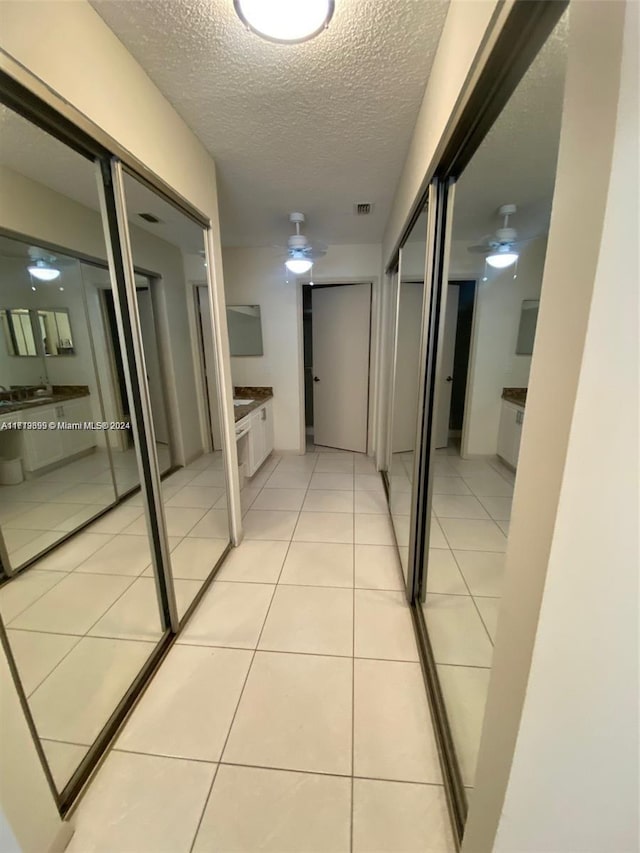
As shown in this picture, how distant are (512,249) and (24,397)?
11.0 feet

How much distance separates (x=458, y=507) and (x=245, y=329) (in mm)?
3142

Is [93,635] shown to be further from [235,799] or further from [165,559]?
[235,799]

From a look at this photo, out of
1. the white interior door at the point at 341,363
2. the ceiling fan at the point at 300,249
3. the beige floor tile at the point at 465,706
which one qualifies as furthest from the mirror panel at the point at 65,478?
the white interior door at the point at 341,363

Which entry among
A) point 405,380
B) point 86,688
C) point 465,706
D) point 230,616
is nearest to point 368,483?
point 405,380

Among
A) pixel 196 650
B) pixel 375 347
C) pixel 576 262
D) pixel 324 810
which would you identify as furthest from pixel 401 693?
pixel 375 347

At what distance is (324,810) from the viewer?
104 cm

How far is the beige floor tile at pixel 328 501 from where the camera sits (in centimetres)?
289

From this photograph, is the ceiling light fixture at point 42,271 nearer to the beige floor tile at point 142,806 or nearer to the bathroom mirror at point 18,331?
the bathroom mirror at point 18,331

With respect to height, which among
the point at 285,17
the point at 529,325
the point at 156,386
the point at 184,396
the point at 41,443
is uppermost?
the point at 285,17

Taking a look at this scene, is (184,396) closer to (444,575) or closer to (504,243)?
(444,575)

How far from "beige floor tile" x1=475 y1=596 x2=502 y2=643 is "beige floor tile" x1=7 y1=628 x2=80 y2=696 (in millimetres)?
2023

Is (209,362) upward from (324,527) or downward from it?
upward

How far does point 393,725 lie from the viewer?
1259mm

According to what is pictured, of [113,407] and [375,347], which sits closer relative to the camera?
[113,407]
